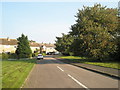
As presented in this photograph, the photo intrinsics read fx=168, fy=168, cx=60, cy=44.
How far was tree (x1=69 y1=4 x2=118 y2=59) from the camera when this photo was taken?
96.1 ft

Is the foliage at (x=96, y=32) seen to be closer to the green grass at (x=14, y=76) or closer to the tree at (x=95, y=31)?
the tree at (x=95, y=31)

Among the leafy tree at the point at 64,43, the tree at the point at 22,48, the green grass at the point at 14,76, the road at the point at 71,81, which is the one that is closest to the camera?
the road at the point at 71,81

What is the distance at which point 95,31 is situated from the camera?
29719mm

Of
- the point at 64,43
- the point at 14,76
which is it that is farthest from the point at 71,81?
the point at 64,43

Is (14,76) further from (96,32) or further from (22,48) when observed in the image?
(22,48)

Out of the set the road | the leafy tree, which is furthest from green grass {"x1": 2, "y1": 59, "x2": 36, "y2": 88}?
the leafy tree

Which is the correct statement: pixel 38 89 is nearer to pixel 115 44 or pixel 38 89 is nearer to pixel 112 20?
pixel 115 44

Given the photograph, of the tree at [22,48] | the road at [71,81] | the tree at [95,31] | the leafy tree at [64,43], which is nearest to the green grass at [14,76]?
the road at [71,81]

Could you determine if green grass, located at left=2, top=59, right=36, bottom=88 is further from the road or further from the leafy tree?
the leafy tree

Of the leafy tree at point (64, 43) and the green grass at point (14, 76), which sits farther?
the leafy tree at point (64, 43)

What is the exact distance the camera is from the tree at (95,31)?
29297mm

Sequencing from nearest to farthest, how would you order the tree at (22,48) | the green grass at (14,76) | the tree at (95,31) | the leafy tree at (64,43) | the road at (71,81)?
the road at (71,81) → the green grass at (14,76) → the tree at (95,31) → the tree at (22,48) → the leafy tree at (64,43)

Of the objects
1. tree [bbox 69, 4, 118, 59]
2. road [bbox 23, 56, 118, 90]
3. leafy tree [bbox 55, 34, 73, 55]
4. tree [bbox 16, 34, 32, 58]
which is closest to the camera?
road [bbox 23, 56, 118, 90]

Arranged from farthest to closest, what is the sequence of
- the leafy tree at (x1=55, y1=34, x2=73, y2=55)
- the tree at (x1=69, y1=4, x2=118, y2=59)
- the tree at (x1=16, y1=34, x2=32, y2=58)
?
1. the leafy tree at (x1=55, y1=34, x2=73, y2=55)
2. the tree at (x1=16, y1=34, x2=32, y2=58)
3. the tree at (x1=69, y1=4, x2=118, y2=59)
